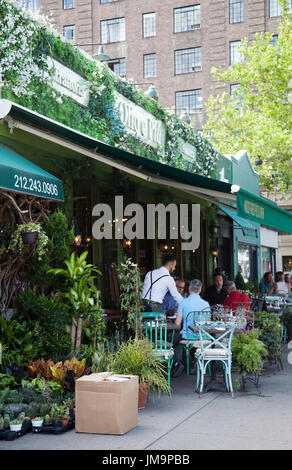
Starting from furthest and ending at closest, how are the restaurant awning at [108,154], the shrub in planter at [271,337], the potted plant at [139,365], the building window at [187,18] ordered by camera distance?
1. the building window at [187,18]
2. the shrub in planter at [271,337]
3. the restaurant awning at [108,154]
4. the potted plant at [139,365]

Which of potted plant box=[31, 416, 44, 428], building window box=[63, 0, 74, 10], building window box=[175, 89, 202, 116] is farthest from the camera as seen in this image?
building window box=[63, 0, 74, 10]

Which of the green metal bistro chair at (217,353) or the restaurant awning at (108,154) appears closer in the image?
the restaurant awning at (108,154)

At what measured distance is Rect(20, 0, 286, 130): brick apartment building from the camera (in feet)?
113

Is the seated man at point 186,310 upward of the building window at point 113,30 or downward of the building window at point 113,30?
downward

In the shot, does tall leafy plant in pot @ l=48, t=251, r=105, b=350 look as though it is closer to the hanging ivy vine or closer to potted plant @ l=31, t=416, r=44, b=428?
potted plant @ l=31, t=416, r=44, b=428

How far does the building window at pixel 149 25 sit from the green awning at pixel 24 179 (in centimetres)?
3077

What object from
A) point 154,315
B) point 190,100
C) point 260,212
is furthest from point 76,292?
point 190,100

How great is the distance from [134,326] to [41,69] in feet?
12.6

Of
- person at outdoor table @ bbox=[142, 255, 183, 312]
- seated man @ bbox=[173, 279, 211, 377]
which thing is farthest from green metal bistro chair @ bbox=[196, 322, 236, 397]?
person at outdoor table @ bbox=[142, 255, 183, 312]

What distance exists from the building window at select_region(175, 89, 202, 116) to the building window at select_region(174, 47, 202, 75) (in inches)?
51.8

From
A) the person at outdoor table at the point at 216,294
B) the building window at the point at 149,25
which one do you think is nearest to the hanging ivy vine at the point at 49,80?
the person at outdoor table at the point at 216,294

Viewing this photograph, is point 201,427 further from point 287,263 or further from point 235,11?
point 235,11

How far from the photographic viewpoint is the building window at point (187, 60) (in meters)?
35.4

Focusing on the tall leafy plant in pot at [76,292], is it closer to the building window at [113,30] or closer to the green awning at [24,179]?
the green awning at [24,179]
